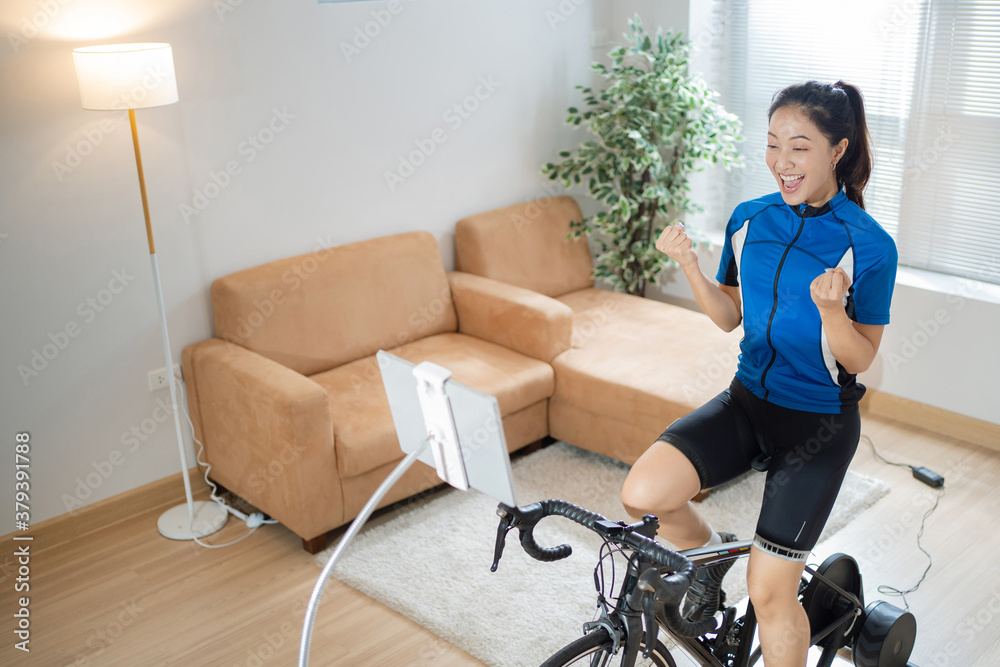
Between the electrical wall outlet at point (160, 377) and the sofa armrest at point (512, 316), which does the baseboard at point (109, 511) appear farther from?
the sofa armrest at point (512, 316)

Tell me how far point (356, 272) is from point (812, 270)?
6.90 feet

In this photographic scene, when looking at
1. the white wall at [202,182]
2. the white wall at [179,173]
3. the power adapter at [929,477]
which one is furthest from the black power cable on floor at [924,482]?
the white wall at [179,173]

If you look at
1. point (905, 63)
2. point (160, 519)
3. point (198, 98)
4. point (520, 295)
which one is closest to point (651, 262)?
point (520, 295)

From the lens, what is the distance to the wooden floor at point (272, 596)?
2.59 meters

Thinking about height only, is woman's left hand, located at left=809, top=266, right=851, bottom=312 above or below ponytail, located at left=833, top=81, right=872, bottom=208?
below

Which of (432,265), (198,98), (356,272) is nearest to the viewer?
(198,98)

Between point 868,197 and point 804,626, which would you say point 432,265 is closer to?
point 868,197

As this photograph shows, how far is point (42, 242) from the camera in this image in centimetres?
296

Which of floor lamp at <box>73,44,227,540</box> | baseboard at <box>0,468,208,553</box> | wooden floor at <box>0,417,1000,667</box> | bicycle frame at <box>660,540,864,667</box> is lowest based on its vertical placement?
wooden floor at <box>0,417,1000,667</box>

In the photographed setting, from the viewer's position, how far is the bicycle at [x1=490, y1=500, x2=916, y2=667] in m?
1.51

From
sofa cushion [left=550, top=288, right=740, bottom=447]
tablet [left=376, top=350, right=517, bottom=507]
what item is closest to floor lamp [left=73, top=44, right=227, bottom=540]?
sofa cushion [left=550, top=288, right=740, bottom=447]

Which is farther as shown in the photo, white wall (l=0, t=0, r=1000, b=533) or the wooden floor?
white wall (l=0, t=0, r=1000, b=533)

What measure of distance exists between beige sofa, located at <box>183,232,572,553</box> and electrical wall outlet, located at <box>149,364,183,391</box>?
0.05 m

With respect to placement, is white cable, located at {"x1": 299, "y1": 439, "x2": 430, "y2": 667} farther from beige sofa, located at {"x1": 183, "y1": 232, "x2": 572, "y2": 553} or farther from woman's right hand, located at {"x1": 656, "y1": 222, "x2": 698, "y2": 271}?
beige sofa, located at {"x1": 183, "y1": 232, "x2": 572, "y2": 553}
